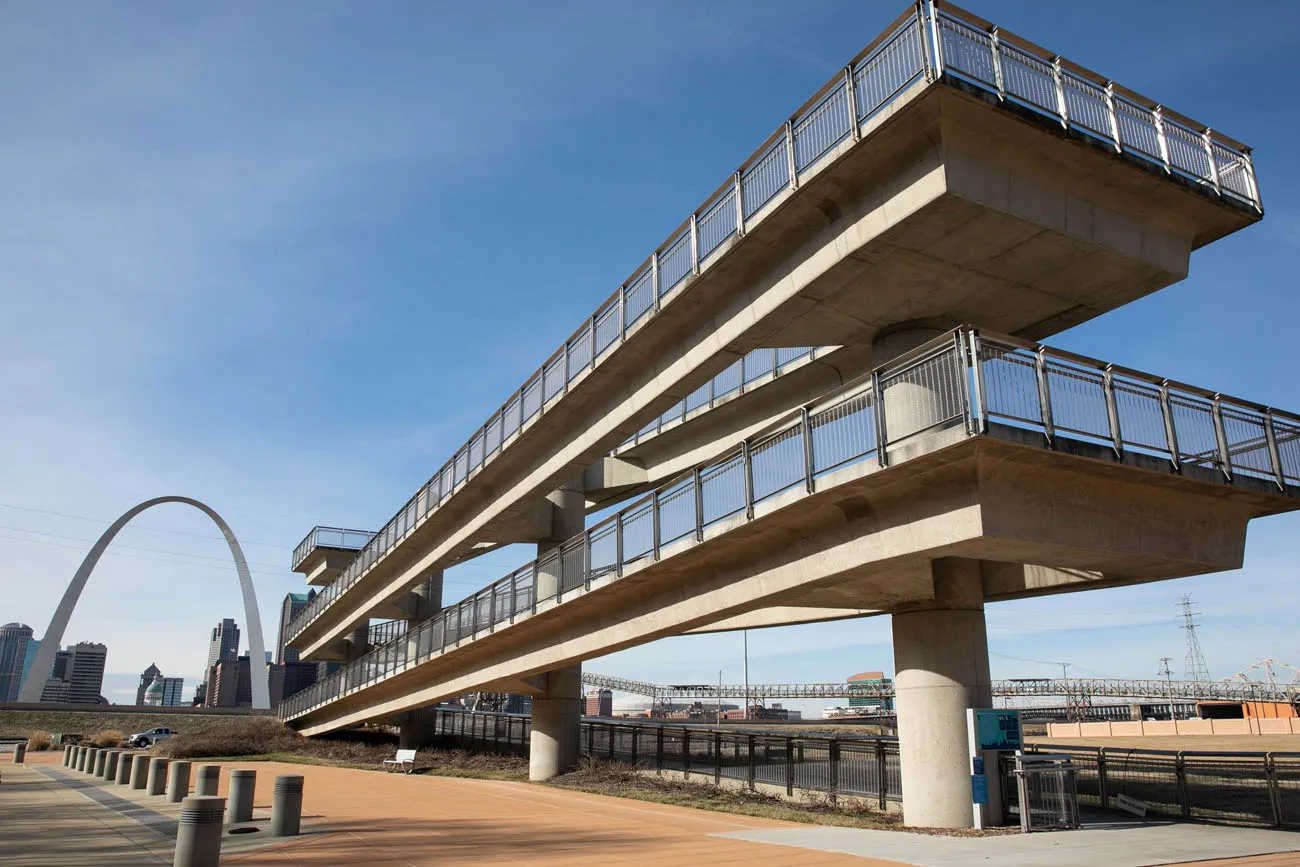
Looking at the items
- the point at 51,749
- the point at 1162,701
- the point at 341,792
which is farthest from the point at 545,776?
the point at 1162,701

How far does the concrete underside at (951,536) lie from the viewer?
11.5 m

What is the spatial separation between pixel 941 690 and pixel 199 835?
1031 centimetres

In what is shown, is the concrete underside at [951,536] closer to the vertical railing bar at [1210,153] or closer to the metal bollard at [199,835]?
the vertical railing bar at [1210,153]

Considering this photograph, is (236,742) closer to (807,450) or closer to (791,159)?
(807,450)

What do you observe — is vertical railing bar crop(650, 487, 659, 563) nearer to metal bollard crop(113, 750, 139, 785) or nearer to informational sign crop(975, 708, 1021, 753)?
informational sign crop(975, 708, 1021, 753)

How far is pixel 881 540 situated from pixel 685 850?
4.90 m

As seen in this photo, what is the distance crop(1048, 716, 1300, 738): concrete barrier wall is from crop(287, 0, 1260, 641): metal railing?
36.0 metres

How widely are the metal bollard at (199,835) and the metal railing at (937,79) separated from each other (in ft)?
37.0

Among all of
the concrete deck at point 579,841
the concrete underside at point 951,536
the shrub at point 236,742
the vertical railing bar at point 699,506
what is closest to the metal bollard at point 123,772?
the concrete deck at point 579,841

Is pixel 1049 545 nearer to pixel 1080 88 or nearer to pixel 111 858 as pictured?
pixel 1080 88

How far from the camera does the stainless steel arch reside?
7544 centimetres

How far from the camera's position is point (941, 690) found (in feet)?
46.1

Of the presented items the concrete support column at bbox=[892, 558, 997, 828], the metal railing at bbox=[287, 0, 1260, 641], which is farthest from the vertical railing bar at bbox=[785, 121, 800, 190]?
the concrete support column at bbox=[892, 558, 997, 828]

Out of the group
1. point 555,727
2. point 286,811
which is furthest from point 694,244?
point 555,727
